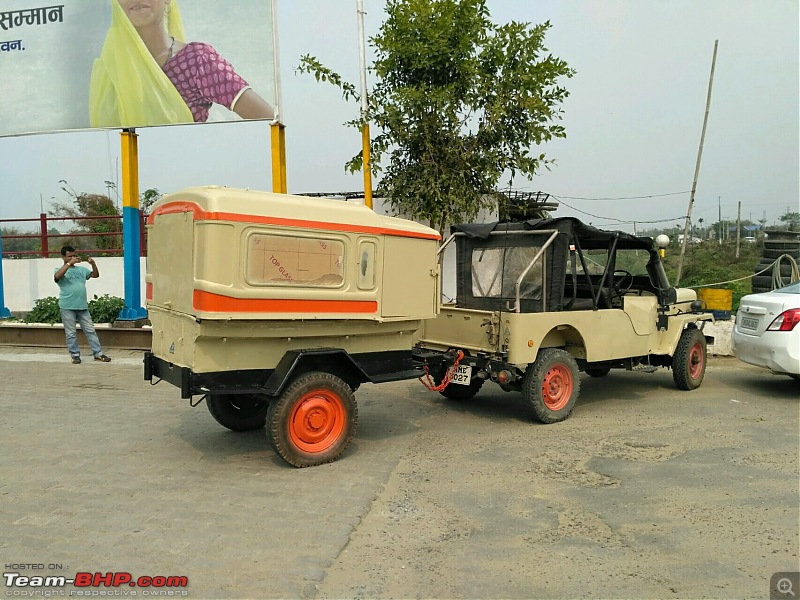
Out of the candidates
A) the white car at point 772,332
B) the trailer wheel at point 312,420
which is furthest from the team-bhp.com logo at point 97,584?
the white car at point 772,332

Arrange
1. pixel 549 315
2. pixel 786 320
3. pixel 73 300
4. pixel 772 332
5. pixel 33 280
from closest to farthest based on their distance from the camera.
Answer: pixel 549 315 → pixel 786 320 → pixel 772 332 → pixel 73 300 → pixel 33 280

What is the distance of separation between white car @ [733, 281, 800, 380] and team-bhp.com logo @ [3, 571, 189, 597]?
7191 mm

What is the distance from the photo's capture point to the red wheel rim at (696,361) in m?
8.40

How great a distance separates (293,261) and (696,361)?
5852 mm

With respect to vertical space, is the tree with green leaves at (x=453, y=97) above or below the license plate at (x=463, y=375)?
above

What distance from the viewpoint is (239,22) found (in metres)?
11.1

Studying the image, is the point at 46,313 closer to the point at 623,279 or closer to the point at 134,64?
the point at 134,64

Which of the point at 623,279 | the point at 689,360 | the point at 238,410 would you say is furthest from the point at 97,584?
the point at 689,360

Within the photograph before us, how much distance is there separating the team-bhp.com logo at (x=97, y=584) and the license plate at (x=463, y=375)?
3.75m

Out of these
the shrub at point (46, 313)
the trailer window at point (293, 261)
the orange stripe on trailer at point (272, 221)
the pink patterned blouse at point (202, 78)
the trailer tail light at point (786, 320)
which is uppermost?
the pink patterned blouse at point (202, 78)

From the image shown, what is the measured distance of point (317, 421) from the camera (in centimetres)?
538

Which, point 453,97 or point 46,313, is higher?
point 453,97

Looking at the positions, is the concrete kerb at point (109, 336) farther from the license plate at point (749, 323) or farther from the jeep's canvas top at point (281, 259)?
the jeep's canvas top at point (281, 259)

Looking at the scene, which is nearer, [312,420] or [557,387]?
[312,420]
